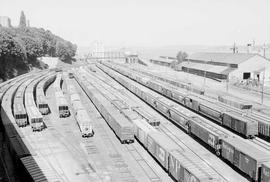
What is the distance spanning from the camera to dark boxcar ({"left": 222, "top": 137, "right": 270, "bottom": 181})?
31141 mm

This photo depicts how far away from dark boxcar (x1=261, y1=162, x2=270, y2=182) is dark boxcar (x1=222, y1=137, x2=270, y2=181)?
86cm

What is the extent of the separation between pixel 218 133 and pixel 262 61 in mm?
80430

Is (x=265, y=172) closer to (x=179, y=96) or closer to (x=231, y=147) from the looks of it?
(x=231, y=147)

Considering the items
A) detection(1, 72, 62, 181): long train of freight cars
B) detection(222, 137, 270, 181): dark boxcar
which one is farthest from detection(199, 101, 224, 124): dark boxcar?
detection(1, 72, 62, 181): long train of freight cars

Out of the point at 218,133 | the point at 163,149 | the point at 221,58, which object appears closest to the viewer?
the point at 163,149

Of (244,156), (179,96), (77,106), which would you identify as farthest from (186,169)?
(179,96)

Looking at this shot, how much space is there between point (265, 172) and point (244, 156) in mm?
3813

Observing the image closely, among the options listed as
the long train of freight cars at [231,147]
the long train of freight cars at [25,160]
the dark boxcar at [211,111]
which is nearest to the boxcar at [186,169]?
the long train of freight cars at [231,147]

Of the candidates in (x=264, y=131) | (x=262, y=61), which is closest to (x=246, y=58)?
(x=262, y=61)

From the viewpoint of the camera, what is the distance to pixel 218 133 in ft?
133

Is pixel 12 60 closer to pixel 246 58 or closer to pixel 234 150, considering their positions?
pixel 246 58

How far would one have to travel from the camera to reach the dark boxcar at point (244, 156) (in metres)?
31.1

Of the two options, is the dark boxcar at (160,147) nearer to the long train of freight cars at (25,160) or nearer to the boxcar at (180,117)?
the boxcar at (180,117)

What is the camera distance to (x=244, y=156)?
3306cm
